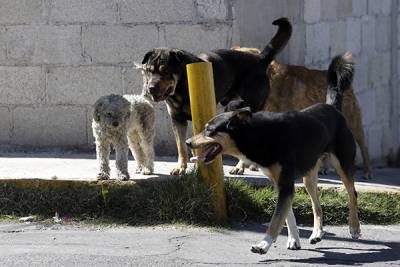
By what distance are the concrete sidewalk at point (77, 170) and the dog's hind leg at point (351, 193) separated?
109 cm

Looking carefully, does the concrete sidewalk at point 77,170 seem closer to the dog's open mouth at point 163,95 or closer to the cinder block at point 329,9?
the dog's open mouth at point 163,95

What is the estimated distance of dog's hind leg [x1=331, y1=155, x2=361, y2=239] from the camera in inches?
292

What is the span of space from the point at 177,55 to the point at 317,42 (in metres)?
2.64

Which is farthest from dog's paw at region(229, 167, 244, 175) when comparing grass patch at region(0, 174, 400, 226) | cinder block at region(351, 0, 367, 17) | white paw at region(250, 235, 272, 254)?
cinder block at region(351, 0, 367, 17)

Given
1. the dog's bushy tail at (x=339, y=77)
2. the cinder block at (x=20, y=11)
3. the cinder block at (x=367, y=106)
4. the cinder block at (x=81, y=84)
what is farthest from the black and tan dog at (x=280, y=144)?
the cinder block at (x=367, y=106)

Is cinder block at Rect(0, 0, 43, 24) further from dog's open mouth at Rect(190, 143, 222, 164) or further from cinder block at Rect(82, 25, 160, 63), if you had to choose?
dog's open mouth at Rect(190, 143, 222, 164)

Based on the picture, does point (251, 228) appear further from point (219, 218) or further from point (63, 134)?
point (63, 134)

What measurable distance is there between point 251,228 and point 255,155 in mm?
1394

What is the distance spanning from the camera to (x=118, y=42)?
33.4 ft

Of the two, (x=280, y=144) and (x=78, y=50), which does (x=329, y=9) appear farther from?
(x=280, y=144)

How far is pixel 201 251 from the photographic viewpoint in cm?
703

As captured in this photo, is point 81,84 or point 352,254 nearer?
point 352,254

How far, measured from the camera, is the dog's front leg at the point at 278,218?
6410mm

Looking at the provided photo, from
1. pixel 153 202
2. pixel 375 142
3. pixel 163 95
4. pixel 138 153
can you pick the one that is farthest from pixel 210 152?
pixel 375 142
